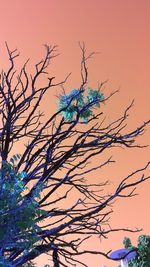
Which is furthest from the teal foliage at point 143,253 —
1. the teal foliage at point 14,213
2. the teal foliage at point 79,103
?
the teal foliage at point 14,213

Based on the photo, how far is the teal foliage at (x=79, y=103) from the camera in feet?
8.56

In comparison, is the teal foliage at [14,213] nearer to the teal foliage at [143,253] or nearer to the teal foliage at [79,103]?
the teal foliage at [79,103]

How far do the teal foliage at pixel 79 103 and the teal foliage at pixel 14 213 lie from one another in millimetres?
1293

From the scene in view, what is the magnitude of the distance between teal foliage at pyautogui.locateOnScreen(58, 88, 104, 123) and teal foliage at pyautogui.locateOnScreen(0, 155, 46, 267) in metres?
1.29

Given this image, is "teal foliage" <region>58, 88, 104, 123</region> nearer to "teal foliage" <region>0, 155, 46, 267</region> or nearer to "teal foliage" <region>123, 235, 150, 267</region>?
"teal foliage" <region>0, 155, 46, 267</region>

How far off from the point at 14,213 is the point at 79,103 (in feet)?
5.12

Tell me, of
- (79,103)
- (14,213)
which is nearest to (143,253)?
(79,103)

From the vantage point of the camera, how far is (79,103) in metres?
2.66

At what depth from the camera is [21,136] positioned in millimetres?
2939

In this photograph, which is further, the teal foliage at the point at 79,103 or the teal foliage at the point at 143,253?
the teal foliage at the point at 143,253

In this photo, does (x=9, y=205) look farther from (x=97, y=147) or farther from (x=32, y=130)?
(x=32, y=130)

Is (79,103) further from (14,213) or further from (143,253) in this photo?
(143,253)

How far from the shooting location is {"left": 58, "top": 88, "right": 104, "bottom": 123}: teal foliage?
2.61 meters

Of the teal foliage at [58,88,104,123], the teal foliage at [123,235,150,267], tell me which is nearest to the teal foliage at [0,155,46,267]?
the teal foliage at [58,88,104,123]
